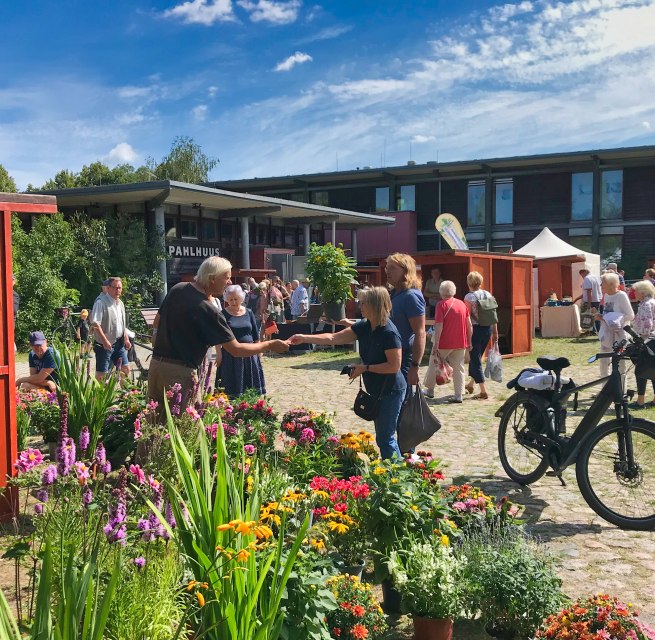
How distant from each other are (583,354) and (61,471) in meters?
15.5

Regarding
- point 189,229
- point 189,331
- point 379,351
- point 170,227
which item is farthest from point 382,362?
point 189,229

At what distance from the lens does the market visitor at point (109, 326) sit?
32.9 ft

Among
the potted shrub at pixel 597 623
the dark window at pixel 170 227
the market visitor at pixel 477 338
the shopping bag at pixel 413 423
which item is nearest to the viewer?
the potted shrub at pixel 597 623

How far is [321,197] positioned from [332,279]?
25.6 meters

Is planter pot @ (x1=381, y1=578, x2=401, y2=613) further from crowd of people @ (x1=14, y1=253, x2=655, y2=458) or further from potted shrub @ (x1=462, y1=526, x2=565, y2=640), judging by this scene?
crowd of people @ (x1=14, y1=253, x2=655, y2=458)

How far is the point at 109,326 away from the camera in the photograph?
10.2m

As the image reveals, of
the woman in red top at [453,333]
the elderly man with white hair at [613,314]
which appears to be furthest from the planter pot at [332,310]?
the elderly man with white hair at [613,314]

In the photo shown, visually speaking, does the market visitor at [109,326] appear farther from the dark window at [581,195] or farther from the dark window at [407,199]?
the dark window at [581,195]

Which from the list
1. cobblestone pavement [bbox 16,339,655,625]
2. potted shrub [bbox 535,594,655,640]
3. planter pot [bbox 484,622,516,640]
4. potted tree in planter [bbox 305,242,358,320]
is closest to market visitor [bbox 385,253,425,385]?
cobblestone pavement [bbox 16,339,655,625]

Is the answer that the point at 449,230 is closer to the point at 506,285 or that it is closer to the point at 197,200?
the point at 506,285

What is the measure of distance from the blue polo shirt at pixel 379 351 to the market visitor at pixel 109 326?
17.6 feet

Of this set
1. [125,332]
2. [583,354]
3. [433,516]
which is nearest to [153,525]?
[433,516]

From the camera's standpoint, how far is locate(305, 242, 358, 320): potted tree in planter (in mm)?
16531

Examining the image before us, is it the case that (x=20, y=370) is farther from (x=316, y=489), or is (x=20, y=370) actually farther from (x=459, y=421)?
(x=316, y=489)
